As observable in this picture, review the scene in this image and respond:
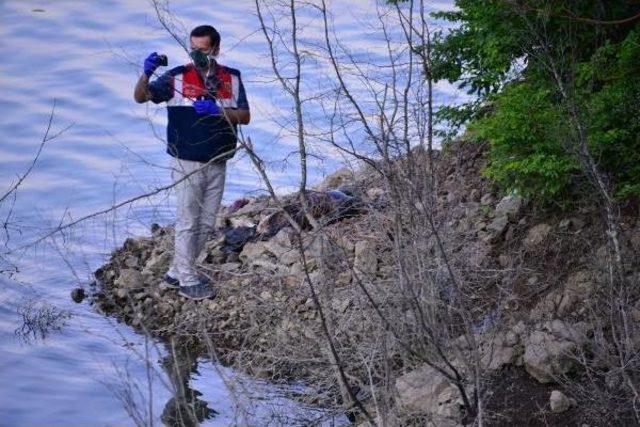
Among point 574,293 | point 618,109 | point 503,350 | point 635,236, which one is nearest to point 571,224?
point 635,236

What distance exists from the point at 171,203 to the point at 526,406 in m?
6.81

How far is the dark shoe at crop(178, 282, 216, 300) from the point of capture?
10742mm

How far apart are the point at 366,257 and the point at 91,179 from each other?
230 inches

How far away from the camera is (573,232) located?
10.1 m

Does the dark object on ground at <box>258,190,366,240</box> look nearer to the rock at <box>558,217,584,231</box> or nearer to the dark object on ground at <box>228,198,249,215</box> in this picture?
the dark object on ground at <box>228,198,249,215</box>

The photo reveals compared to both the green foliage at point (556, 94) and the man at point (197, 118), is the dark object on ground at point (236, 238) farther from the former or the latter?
the green foliage at point (556, 94)

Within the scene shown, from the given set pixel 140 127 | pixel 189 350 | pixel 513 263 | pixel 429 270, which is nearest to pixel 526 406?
pixel 429 270

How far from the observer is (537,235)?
10.4 meters

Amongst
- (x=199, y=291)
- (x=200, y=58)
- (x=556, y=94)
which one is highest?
(x=200, y=58)

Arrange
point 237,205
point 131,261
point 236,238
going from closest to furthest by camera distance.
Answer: point 236,238
point 131,261
point 237,205

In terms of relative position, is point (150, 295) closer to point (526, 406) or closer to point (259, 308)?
point (259, 308)

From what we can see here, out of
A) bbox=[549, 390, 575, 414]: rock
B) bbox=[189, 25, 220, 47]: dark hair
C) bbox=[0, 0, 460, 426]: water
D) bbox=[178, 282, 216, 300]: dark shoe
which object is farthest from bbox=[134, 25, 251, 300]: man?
bbox=[549, 390, 575, 414]: rock

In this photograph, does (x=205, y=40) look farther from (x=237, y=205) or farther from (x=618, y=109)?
(x=618, y=109)

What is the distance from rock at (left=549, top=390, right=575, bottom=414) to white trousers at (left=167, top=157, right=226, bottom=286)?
3.63 metres
